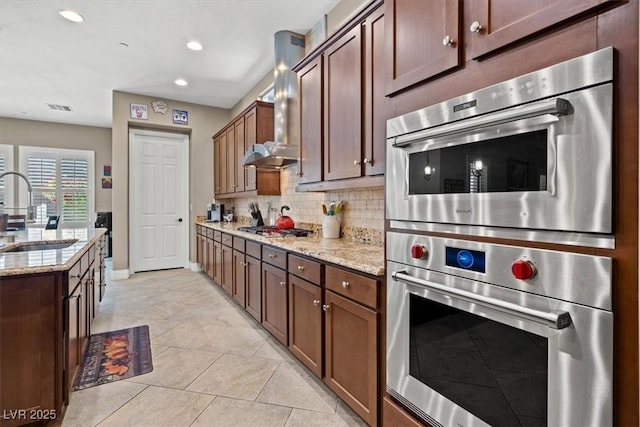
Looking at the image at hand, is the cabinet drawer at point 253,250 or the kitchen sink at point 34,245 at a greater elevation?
the kitchen sink at point 34,245

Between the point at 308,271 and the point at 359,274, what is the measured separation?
Result: 527 millimetres

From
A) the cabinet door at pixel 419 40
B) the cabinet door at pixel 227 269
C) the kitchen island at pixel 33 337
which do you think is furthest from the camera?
the cabinet door at pixel 227 269

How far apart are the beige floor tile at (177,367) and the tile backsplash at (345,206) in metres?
1.53

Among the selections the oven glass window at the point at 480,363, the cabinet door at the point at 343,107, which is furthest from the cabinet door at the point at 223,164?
the oven glass window at the point at 480,363

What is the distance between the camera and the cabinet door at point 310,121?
2.52 m

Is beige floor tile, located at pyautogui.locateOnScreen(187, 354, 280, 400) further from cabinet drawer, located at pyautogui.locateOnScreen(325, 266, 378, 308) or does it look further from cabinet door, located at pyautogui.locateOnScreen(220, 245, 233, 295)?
cabinet door, located at pyautogui.locateOnScreen(220, 245, 233, 295)

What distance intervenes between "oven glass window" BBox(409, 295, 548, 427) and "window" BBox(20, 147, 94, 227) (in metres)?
7.78

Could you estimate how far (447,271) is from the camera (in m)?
1.19

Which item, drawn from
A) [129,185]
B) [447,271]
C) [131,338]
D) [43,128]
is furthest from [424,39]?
[43,128]

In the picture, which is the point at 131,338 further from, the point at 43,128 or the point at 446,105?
the point at 43,128

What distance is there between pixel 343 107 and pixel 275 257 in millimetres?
1248

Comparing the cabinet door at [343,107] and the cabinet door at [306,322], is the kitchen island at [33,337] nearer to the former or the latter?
the cabinet door at [306,322]

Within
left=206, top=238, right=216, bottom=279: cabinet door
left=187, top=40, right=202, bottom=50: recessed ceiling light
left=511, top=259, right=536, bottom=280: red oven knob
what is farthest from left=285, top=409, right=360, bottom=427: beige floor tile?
left=187, top=40, right=202, bottom=50: recessed ceiling light

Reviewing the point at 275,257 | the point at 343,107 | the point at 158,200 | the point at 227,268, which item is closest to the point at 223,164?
the point at 158,200
